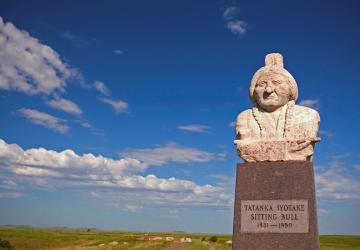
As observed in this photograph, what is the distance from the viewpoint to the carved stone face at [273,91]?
36.7 feet

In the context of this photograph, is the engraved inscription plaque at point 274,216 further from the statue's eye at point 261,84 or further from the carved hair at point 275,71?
the statue's eye at point 261,84

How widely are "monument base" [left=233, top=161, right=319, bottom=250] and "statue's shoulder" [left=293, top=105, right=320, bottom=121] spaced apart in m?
1.24

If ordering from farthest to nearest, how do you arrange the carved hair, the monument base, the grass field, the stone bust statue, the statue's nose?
the grass field, the carved hair, the statue's nose, the stone bust statue, the monument base

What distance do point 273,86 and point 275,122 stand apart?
2.91 feet

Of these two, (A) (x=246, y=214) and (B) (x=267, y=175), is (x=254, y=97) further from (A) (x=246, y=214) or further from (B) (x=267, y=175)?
(A) (x=246, y=214)

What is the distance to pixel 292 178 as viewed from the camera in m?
10.2

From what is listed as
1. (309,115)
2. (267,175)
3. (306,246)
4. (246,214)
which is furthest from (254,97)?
(306,246)

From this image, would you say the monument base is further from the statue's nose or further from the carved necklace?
the statue's nose

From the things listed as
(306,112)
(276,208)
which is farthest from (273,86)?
(276,208)

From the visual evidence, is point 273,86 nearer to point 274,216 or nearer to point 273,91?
Result: point 273,91

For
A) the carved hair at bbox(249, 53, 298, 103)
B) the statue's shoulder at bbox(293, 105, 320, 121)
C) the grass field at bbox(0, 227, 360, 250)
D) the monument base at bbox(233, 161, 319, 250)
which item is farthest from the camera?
the grass field at bbox(0, 227, 360, 250)

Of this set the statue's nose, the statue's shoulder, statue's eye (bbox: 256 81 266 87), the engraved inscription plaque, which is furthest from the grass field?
the statue's shoulder

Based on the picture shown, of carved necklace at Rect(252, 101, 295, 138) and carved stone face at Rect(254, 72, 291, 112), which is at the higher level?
carved stone face at Rect(254, 72, 291, 112)

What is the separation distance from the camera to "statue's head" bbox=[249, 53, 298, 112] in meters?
11.2
